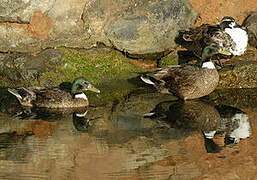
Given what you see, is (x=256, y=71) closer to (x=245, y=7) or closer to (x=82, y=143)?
(x=245, y=7)

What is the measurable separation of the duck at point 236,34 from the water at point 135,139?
3.70 ft

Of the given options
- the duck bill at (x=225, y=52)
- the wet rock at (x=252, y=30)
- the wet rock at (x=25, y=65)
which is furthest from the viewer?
the wet rock at (x=252, y=30)

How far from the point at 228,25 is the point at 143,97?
2539mm

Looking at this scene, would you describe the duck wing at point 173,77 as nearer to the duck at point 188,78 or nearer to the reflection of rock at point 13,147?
the duck at point 188,78

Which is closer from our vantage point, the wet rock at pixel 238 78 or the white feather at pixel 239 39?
the wet rock at pixel 238 78

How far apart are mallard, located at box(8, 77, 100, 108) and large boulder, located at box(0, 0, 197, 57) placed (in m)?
1.64

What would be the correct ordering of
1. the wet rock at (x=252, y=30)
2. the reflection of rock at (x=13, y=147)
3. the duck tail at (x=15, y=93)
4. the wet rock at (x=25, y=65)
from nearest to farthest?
the reflection of rock at (x=13, y=147) → the duck tail at (x=15, y=93) → the wet rock at (x=25, y=65) → the wet rock at (x=252, y=30)

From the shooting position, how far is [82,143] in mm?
9508

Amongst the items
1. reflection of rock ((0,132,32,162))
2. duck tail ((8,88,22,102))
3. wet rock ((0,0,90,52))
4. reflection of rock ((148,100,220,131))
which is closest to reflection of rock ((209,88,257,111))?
reflection of rock ((148,100,220,131))

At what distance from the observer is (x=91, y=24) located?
12992 mm

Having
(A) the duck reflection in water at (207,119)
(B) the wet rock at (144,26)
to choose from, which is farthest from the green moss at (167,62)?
(A) the duck reflection in water at (207,119)

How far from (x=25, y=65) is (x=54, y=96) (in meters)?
1.15

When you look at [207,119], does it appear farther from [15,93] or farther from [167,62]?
[15,93]

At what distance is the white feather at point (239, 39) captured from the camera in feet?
41.5
